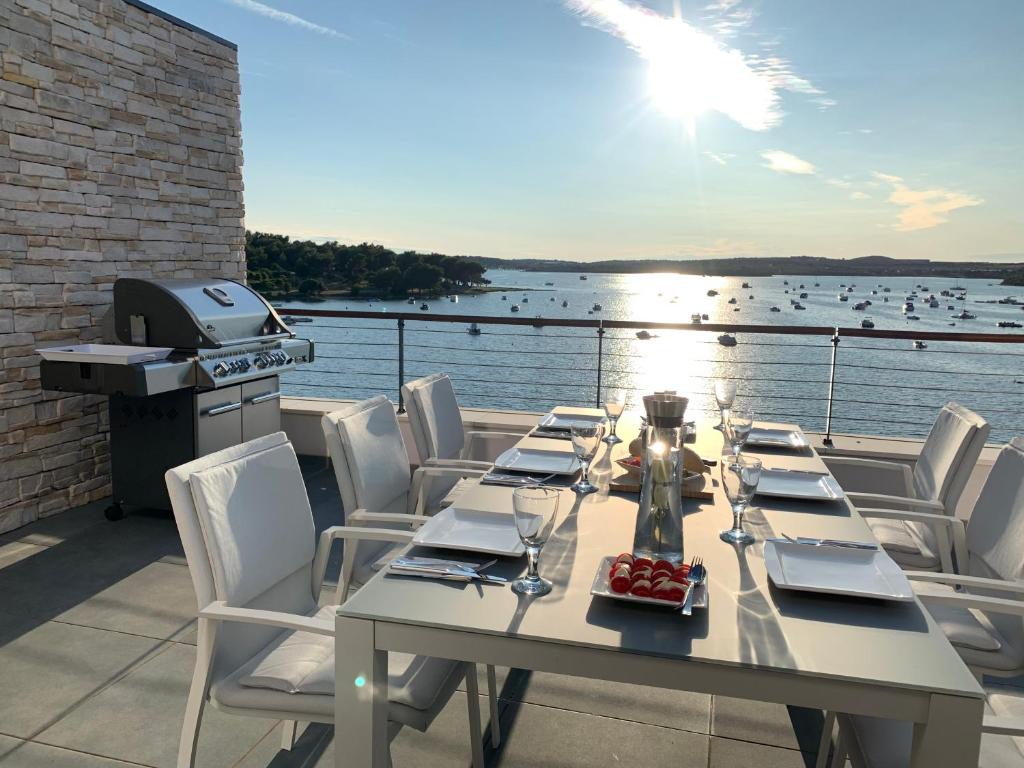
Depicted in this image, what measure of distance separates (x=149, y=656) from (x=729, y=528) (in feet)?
6.03

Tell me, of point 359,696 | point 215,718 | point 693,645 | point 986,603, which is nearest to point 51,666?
point 215,718

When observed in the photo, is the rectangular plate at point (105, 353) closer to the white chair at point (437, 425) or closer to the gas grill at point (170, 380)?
the gas grill at point (170, 380)

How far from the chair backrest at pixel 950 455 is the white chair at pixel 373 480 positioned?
4.87 feet

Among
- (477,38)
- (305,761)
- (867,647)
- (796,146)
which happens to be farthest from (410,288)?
(796,146)

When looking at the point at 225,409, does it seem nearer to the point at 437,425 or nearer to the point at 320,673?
the point at 437,425

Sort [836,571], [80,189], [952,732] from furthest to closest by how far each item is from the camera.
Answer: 1. [80,189]
2. [836,571]
3. [952,732]

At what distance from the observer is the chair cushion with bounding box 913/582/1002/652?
5.53ft

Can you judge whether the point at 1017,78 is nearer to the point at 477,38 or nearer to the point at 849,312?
the point at 477,38

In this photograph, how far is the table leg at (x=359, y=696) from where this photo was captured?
3.95 feet

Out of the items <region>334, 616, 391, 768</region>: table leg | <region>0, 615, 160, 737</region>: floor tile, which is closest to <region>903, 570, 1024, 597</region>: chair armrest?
<region>334, 616, 391, 768</region>: table leg

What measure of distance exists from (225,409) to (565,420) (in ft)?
6.29

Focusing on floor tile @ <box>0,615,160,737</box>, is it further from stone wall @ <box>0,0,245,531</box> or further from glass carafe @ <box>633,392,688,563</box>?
glass carafe @ <box>633,392,688,563</box>

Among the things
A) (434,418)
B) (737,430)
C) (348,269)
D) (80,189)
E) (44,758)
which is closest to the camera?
(44,758)

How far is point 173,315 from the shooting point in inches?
141
